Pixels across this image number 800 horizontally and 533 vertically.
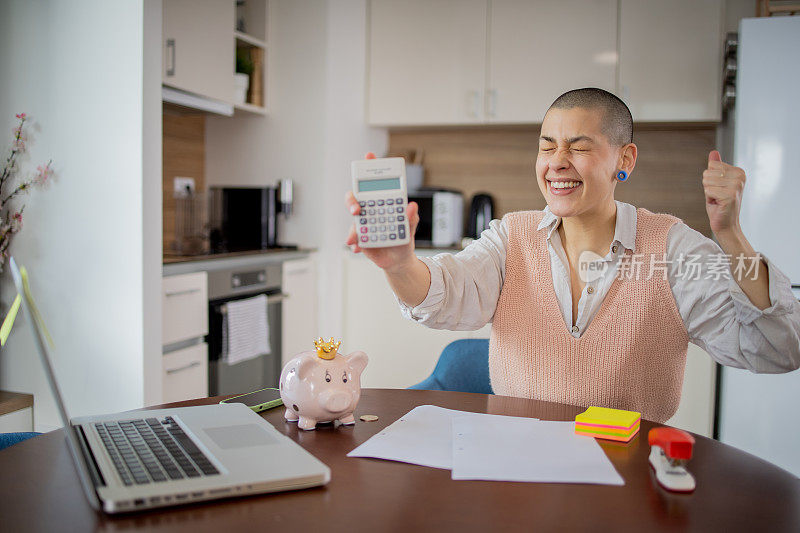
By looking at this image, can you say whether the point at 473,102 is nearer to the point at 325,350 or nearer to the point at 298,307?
the point at 298,307

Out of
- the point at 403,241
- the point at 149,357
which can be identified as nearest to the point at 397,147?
the point at 149,357

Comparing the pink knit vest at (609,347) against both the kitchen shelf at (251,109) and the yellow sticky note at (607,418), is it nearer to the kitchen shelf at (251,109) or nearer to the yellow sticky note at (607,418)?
the yellow sticky note at (607,418)

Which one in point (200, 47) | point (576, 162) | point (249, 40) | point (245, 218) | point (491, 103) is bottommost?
point (245, 218)

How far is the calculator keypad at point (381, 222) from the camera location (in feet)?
3.63

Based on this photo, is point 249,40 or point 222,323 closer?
point 222,323

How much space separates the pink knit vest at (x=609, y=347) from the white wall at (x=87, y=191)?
1.36 metres

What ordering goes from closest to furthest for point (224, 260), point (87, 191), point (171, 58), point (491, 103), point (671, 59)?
point (87, 191) → point (171, 58) → point (224, 260) → point (671, 59) → point (491, 103)

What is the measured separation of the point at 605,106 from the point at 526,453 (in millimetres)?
816

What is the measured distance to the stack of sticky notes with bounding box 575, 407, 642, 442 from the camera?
1.04 m

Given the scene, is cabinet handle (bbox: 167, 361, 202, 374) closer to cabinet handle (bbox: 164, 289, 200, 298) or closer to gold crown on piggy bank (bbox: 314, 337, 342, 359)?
cabinet handle (bbox: 164, 289, 200, 298)

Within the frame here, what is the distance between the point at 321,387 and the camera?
1053 mm

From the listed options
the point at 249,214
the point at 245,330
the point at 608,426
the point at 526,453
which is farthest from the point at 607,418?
the point at 249,214

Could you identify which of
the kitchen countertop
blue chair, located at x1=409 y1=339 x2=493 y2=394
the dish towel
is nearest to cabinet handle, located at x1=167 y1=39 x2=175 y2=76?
the kitchen countertop

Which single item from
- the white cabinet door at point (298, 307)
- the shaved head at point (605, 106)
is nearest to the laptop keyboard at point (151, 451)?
the shaved head at point (605, 106)
